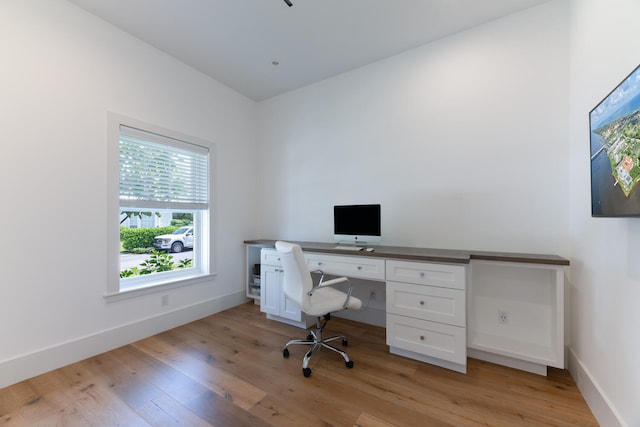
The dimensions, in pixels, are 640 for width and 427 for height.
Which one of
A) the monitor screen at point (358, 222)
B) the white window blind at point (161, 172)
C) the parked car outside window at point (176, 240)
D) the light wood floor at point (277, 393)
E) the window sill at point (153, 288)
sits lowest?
the light wood floor at point (277, 393)

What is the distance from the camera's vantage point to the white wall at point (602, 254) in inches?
49.2

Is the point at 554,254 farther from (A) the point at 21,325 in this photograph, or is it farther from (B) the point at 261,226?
(A) the point at 21,325

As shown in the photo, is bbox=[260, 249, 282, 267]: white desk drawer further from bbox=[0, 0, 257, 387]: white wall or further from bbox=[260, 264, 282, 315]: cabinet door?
bbox=[0, 0, 257, 387]: white wall

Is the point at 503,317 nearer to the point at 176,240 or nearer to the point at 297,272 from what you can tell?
the point at 297,272

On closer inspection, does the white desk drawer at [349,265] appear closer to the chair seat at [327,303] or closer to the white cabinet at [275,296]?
the chair seat at [327,303]

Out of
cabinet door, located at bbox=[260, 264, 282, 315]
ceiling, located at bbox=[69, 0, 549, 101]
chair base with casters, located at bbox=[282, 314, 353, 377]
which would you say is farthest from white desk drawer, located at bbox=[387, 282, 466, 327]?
ceiling, located at bbox=[69, 0, 549, 101]

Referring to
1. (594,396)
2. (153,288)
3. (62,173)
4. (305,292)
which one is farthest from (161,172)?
(594,396)

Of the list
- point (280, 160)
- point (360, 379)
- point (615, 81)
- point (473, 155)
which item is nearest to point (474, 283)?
point (473, 155)

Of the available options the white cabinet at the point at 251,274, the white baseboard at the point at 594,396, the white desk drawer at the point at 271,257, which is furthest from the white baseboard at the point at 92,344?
the white baseboard at the point at 594,396

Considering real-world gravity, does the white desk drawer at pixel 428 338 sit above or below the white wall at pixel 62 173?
below

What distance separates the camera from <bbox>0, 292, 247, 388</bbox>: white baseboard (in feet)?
6.09

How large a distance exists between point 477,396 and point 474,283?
0.96m

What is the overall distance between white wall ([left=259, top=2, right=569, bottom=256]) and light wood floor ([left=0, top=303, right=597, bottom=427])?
3.69 ft

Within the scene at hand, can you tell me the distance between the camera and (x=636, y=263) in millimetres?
1219
